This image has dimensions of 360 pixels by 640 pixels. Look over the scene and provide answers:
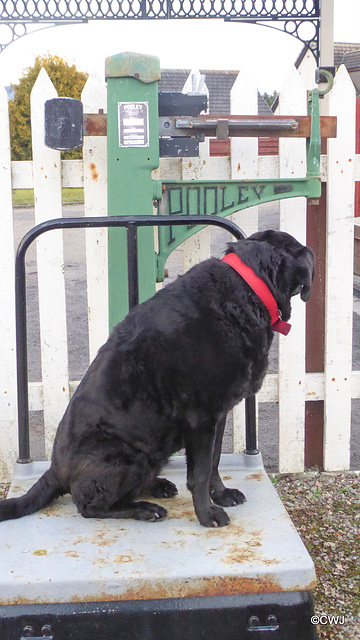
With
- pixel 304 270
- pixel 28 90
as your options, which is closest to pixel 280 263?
pixel 304 270

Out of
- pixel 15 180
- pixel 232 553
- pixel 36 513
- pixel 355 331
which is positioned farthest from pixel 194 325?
pixel 355 331

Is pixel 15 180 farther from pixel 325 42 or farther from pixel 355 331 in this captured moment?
pixel 325 42

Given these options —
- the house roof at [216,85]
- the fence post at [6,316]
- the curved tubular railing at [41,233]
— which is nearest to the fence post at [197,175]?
the curved tubular railing at [41,233]

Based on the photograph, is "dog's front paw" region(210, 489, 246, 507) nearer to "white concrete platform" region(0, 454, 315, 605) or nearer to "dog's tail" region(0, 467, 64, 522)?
"white concrete platform" region(0, 454, 315, 605)

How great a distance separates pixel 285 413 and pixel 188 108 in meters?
1.64

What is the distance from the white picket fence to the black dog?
106cm

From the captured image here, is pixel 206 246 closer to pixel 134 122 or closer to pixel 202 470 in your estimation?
pixel 134 122

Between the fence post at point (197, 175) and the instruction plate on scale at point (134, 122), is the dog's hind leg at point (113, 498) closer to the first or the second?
the instruction plate on scale at point (134, 122)

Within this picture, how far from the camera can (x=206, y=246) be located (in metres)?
3.13

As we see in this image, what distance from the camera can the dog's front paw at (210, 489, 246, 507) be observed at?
219cm

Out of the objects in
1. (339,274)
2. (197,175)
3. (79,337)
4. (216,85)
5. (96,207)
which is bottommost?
(79,337)

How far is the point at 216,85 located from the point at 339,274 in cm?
2442

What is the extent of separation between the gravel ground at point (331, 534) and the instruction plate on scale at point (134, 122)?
1.84 m

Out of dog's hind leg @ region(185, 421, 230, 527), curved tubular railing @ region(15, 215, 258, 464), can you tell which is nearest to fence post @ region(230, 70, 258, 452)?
curved tubular railing @ region(15, 215, 258, 464)
